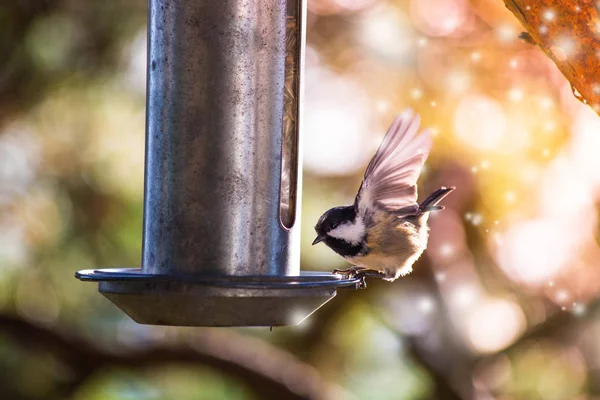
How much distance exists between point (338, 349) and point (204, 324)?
3.51 m

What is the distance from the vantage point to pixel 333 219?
3342 millimetres

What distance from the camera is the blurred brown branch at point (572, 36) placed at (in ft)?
7.49

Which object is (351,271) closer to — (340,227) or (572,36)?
(340,227)

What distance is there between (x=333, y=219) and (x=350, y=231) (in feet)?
0.27

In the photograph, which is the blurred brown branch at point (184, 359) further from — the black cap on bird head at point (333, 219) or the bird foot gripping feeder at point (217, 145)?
the bird foot gripping feeder at point (217, 145)

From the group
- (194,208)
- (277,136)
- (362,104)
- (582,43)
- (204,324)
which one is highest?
(362,104)

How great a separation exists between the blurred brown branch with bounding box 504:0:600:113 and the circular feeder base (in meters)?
0.82

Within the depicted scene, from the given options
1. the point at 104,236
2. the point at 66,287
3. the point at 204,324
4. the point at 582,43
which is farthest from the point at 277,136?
the point at 66,287

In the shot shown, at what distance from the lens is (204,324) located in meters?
2.38

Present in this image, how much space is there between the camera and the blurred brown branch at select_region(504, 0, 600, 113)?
2283mm

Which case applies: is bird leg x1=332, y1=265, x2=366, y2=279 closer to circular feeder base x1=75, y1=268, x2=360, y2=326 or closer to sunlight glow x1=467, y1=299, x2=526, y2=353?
circular feeder base x1=75, y1=268, x2=360, y2=326

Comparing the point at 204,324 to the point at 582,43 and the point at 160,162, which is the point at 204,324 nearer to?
the point at 160,162

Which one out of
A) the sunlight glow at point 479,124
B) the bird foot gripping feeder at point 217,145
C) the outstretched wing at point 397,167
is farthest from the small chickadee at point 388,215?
the sunlight glow at point 479,124

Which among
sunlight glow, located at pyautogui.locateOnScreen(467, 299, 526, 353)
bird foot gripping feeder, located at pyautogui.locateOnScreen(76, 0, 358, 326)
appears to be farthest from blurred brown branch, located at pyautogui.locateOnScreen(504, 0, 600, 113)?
sunlight glow, located at pyautogui.locateOnScreen(467, 299, 526, 353)
